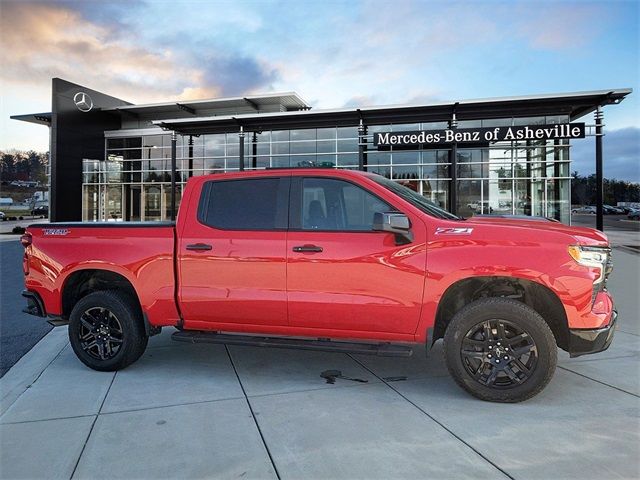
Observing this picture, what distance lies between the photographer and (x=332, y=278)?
4.32 metres

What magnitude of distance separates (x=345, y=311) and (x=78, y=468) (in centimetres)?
227

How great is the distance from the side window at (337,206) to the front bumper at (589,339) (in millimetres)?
1838

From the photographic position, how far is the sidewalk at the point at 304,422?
A: 10.2ft

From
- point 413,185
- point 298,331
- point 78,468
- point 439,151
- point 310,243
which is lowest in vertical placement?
point 78,468

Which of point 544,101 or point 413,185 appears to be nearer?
point 544,101

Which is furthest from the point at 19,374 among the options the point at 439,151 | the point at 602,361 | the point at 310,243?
the point at 439,151

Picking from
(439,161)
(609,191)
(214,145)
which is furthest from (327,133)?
(609,191)

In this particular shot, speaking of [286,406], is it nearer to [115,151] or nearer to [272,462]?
[272,462]

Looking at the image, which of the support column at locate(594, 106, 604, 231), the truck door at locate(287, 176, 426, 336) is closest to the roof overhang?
the support column at locate(594, 106, 604, 231)

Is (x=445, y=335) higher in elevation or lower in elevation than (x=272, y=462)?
higher

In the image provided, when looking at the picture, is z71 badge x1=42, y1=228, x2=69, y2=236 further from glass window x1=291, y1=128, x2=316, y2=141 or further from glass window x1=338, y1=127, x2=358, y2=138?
glass window x1=291, y1=128, x2=316, y2=141

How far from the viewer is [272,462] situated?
317 cm

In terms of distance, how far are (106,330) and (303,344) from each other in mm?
2108

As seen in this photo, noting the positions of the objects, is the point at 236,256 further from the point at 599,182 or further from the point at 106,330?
the point at 599,182
